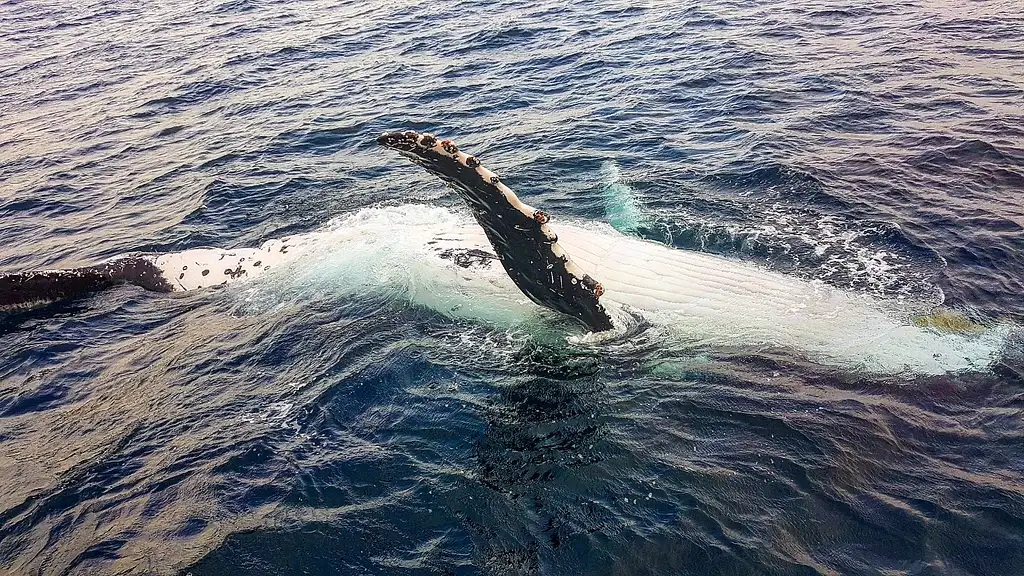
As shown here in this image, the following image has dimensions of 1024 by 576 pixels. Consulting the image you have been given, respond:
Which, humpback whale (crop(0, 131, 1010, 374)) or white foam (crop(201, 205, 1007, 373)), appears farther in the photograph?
white foam (crop(201, 205, 1007, 373))

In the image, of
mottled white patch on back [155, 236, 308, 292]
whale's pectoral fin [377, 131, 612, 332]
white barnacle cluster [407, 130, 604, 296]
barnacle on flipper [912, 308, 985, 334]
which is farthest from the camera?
mottled white patch on back [155, 236, 308, 292]

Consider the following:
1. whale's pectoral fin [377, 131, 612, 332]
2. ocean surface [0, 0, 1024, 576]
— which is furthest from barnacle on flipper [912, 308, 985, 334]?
whale's pectoral fin [377, 131, 612, 332]

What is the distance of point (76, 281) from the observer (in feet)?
39.1

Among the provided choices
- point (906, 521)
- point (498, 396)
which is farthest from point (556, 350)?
point (906, 521)

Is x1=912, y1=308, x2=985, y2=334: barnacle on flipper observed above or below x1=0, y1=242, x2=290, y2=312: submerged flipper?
below

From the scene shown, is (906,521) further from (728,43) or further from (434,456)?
(728,43)

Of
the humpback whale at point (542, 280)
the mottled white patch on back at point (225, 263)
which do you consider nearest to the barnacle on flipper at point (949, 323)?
the humpback whale at point (542, 280)

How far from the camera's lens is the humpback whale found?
841 centimetres

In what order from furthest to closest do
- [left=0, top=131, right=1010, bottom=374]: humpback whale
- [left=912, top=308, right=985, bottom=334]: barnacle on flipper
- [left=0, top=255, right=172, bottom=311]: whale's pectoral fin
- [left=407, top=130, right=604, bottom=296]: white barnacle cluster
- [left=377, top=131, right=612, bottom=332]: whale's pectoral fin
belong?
1. [left=0, top=255, right=172, bottom=311]: whale's pectoral fin
2. [left=912, top=308, right=985, bottom=334]: barnacle on flipper
3. [left=0, top=131, right=1010, bottom=374]: humpback whale
4. [left=377, top=131, right=612, bottom=332]: whale's pectoral fin
5. [left=407, top=130, right=604, bottom=296]: white barnacle cluster

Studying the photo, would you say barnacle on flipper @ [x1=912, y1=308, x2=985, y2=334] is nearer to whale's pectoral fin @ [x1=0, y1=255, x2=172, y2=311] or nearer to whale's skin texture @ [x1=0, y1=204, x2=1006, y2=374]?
whale's skin texture @ [x1=0, y1=204, x2=1006, y2=374]

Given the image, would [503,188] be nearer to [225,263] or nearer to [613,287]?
[613,287]

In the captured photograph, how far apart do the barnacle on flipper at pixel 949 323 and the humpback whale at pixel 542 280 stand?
0.05m

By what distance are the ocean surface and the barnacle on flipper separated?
35cm

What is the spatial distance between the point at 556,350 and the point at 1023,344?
Result: 557cm
